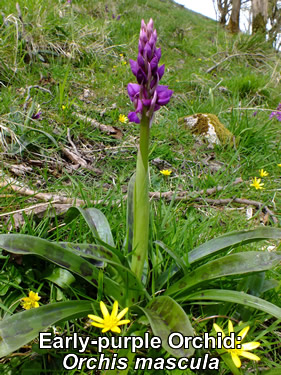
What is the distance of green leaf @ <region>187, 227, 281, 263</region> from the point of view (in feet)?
3.86

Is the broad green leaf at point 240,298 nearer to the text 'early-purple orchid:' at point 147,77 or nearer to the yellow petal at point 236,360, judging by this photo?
the yellow petal at point 236,360

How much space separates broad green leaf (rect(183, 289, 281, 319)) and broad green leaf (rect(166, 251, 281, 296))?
2.0 inches

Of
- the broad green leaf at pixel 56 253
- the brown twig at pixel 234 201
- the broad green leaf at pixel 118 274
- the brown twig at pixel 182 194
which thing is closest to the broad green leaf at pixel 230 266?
the broad green leaf at pixel 118 274

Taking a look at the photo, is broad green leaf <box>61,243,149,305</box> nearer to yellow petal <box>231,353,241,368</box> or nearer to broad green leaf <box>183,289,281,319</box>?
broad green leaf <box>183,289,281,319</box>

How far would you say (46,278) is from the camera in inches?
48.7

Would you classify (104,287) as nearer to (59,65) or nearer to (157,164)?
(157,164)

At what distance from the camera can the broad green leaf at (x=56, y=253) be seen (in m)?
1.10

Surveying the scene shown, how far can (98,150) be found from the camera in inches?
106

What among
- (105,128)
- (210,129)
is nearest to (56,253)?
(105,128)

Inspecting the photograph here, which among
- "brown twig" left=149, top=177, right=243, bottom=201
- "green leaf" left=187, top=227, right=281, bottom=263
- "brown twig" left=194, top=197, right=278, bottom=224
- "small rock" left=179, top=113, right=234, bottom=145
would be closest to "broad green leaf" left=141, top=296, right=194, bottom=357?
"green leaf" left=187, top=227, right=281, bottom=263

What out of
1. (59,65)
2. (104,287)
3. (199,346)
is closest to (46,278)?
(104,287)

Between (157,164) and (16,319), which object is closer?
(16,319)

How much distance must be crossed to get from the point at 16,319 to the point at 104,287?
13.0 inches

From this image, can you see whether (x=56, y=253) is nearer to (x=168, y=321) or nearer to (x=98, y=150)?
(x=168, y=321)
